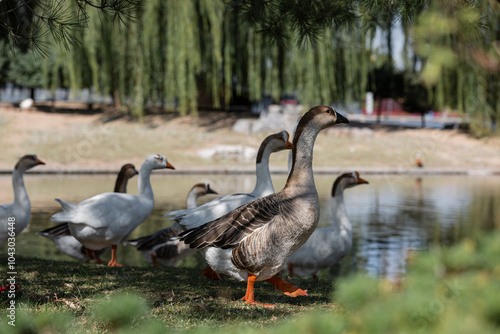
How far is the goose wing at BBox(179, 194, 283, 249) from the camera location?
4.86 m

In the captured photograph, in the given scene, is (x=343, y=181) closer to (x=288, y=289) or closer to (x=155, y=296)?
(x=288, y=289)

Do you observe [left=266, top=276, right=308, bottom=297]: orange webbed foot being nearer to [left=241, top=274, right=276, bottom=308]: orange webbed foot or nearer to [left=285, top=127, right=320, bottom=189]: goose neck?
[left=241, top=274, right=276, bottom=308]: orange webbed foot

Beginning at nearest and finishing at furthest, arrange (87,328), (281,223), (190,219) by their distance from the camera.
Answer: (87,328) → (281,223) → (190,219)

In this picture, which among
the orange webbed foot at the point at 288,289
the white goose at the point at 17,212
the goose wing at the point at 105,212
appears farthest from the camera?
the goose wing at the point at 105,212

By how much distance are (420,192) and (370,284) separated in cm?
1747

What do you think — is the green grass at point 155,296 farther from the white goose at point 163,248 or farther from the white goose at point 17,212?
the white goose at point 163,248

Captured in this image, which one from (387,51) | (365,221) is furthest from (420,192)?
(387,51)

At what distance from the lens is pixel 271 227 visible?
4773 mm

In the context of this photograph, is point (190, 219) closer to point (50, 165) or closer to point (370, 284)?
point (370, 284)

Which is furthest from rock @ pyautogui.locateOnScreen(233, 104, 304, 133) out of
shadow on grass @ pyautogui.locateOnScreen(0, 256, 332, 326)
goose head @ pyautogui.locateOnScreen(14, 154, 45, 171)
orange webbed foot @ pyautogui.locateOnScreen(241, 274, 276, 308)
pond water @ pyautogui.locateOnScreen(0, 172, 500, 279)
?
orange webbed foot @ pyautogui.locateOnScreen(241, 274, 276, 308)

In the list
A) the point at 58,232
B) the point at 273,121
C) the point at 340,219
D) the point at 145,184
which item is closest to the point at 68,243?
the point at 58,232

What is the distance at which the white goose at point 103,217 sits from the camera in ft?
22.9

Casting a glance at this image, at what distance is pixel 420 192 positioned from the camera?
1841cm

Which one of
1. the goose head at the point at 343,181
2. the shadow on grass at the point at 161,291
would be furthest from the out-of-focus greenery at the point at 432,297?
the goose head at the point at 343,181
